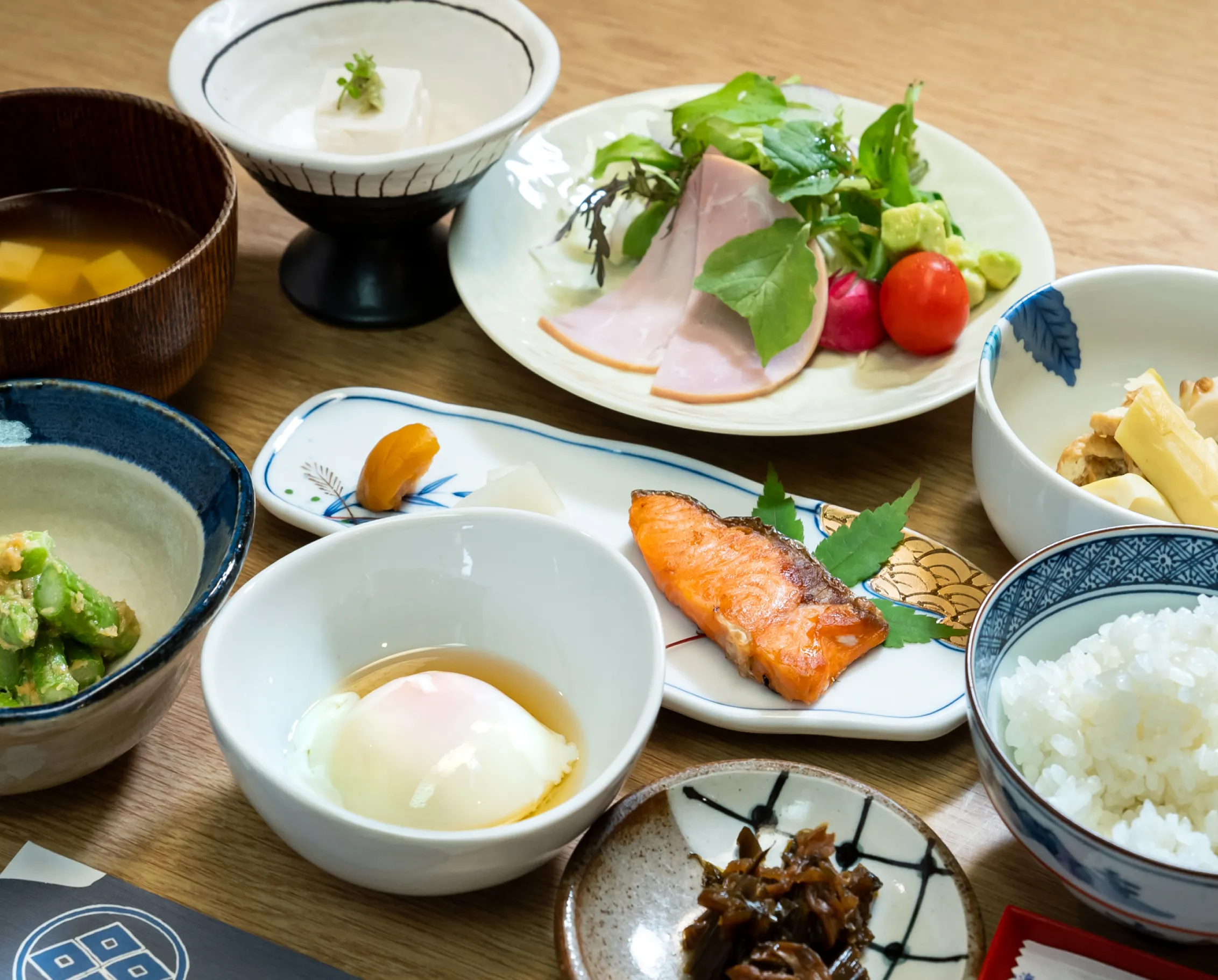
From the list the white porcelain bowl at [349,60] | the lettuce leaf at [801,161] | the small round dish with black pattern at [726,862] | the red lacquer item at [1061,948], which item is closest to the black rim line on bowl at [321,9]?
the white porcelain bowl at [349,60]

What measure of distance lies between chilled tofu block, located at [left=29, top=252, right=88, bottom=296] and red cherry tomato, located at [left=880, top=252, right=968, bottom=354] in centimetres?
105

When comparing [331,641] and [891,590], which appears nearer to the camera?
[331,641]

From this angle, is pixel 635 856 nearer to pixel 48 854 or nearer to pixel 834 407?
pixel 48 854

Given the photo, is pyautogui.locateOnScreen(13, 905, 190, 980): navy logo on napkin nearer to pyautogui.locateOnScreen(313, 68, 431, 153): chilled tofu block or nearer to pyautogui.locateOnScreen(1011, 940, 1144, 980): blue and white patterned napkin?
pyautogui.locateOnScreen(1011, 940, 1144, 980): blue and white patterned napkin

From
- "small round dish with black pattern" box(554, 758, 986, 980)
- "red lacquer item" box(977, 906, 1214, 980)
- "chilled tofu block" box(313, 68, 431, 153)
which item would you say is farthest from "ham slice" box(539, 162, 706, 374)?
"red lacquer item" box(977, 906, 1214, 980)

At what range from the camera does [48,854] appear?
1.04 metres

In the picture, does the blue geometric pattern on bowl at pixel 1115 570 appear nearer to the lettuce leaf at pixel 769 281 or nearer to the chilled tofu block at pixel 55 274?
the lettuce leaf at pixel 769 281

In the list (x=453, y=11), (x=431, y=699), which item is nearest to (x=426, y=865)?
(x=431, y=699)

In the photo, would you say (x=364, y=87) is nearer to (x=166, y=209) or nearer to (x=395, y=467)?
(x=166, y=209)

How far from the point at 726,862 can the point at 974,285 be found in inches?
37.6

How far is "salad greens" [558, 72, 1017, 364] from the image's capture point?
5.18ft

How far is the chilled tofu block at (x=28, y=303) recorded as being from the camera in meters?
1.45

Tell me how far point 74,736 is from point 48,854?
0.14 m

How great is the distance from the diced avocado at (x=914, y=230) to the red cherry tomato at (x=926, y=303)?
1.2 inches
